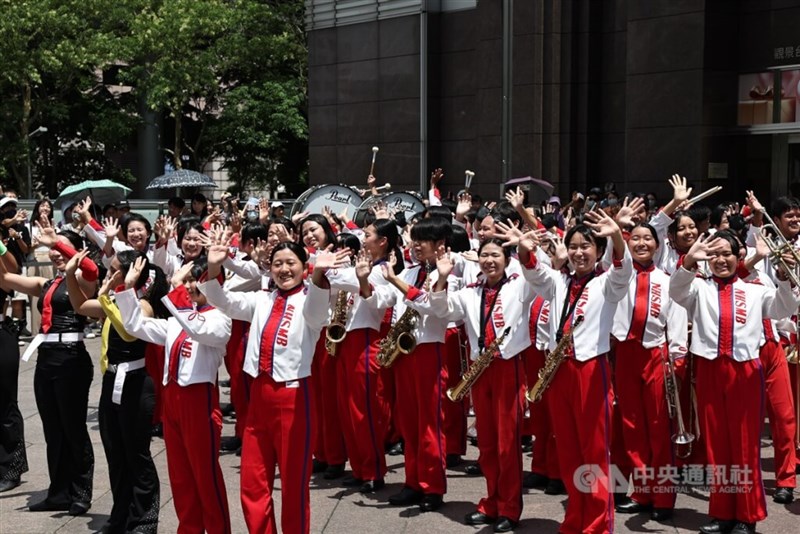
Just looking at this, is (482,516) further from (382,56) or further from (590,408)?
(382,56)

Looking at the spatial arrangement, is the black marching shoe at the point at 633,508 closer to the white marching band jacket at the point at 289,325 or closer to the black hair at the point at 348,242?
the white marching band jacket at the point at 289,325

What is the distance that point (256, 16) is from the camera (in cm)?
3419

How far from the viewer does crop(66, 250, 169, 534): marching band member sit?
6.57m

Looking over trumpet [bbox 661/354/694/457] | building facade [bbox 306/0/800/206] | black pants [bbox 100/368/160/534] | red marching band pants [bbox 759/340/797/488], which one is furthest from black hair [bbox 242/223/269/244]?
building facade [bbox 306/0/800/206]

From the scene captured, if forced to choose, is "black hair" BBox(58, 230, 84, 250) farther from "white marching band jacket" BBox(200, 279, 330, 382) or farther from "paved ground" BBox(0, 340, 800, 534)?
"white marching band jacket" BBox(200, 279, 330, 382)

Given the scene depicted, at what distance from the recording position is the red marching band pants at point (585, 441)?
6.35 metres

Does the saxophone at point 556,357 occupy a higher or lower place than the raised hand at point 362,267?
lower

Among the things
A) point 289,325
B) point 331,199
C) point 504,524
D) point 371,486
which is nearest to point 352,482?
point 371,486

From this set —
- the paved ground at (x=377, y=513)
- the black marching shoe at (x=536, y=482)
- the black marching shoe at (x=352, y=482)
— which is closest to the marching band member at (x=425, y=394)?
the paved ground at (x=377, y=513)

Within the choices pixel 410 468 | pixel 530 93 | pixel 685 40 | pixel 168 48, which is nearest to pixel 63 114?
pixel 168 48

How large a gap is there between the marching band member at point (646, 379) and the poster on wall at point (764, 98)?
12680 mm

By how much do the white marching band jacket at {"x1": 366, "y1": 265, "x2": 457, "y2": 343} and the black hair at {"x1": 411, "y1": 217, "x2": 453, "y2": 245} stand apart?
10.5 inches

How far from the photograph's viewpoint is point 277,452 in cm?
605

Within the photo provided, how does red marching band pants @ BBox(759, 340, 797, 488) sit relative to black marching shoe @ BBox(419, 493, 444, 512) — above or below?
above
